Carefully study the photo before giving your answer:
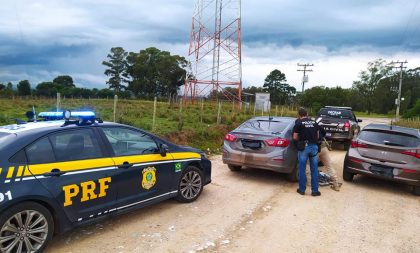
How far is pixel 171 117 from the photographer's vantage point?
19.5m

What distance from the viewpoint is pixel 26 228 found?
4027 millimetres

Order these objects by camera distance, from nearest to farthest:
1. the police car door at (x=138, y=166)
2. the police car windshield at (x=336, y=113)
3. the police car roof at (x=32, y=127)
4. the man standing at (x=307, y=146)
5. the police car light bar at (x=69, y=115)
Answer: the police car roof at (x=32, y=127) → the police car light bar at (x=69, y=115) → the police car door at (x=138, y=166) → the man standing at (x=307, y=146) → the police car windshield at (x=336, y=113)

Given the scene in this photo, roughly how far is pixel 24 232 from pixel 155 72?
7443 cm

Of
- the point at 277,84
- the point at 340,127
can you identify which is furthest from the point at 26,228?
the point at 277,84

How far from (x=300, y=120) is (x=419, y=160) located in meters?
2.73

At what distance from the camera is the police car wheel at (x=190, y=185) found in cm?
640

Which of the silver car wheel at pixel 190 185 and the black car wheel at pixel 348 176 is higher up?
the silver car wheel at pixel 190 185

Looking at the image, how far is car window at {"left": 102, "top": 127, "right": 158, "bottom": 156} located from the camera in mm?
5215

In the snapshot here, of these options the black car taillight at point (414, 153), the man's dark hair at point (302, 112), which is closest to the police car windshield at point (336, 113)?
the black car taillight at point (414, 153)

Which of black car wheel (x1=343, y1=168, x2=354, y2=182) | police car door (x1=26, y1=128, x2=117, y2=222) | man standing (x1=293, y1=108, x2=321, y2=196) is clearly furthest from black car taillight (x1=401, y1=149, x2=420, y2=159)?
Answer: police car door (x1=26, y1=128, x2=117, y2=222)

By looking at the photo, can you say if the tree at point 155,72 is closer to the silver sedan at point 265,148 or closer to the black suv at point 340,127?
the black suv at point 340,127

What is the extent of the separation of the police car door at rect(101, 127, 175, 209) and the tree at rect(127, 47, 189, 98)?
6764cm

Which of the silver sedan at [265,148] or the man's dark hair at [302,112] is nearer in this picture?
the man's dark hair at [302,112]

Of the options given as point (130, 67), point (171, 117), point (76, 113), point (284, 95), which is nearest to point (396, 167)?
point (76, 113)
